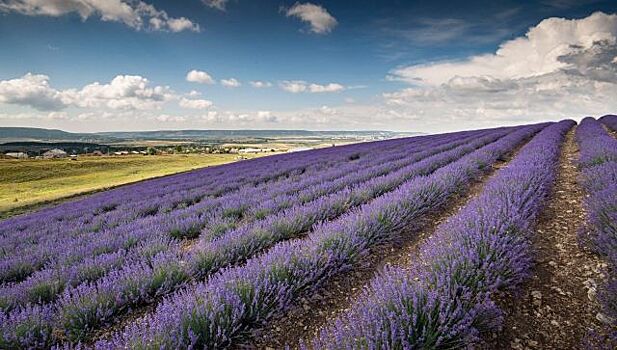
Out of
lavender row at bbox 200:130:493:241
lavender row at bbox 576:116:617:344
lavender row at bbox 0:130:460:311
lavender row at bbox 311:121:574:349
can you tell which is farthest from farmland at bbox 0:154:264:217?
lavender row at bbox 576:116:617:344

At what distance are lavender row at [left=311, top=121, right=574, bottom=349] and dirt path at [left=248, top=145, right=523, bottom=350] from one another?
230 mm

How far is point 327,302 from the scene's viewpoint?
9.16 ft

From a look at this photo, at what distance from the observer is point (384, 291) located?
211cm

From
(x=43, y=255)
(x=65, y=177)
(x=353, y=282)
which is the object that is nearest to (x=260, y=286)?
(x=353, y=282)

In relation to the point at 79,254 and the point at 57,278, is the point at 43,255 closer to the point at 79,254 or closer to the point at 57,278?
the point at 79,254

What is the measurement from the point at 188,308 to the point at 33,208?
1631 centimetres

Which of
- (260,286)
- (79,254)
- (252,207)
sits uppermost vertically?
(260,286)

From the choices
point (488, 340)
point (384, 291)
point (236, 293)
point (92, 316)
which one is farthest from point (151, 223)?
point (488, 340)

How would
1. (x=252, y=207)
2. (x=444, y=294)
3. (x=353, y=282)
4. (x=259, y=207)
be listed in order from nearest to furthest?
(x=444, y=294) < (x=353, y=282) < (x=259, y=207) < (x=252, y=207)

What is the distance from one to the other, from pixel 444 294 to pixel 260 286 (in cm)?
121

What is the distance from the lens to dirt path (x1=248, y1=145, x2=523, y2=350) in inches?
93.4

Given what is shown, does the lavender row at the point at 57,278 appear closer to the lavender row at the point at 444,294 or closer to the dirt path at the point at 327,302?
the dirt path at the point at 327,302

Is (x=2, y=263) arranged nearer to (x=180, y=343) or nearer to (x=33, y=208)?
(x=180, y=343)

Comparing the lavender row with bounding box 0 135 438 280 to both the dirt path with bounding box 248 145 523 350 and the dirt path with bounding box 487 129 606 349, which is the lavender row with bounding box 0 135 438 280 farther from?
the dirt path with bounding box 487 129 606 349
